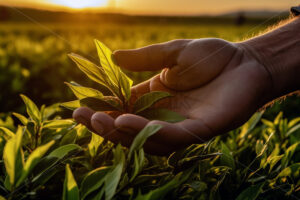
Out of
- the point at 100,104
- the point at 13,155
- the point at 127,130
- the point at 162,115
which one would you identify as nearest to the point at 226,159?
the point at 162,115

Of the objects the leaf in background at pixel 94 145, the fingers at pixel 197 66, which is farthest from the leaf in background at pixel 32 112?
the fingers at pixel 197 66

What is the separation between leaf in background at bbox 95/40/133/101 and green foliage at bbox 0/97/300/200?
8.5 inches

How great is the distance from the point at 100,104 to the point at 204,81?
67 centimetres

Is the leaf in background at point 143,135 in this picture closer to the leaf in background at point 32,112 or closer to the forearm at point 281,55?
the leaf in background at point 32,112

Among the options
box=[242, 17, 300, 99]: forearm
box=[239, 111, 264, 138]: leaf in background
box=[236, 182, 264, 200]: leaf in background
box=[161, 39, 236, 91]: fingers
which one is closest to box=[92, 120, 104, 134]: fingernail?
box=[236, 182, 264, 200]: leaf in background

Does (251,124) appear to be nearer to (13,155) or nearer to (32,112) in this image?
(32,112)

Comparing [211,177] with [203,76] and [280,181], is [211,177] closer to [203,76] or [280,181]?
[280,181]

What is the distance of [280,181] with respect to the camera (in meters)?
1.19

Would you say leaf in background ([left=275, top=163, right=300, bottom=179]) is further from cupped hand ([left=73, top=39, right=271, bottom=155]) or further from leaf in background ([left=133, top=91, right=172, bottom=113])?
leaf in background ([left=133, top=91, right=172, bottom=113])

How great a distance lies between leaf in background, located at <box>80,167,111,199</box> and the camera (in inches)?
33.2

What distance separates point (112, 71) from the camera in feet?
3.80

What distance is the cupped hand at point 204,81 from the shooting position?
1.39m

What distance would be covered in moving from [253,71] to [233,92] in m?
0.23

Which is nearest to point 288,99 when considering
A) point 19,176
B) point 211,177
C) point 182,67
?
point 182,67
